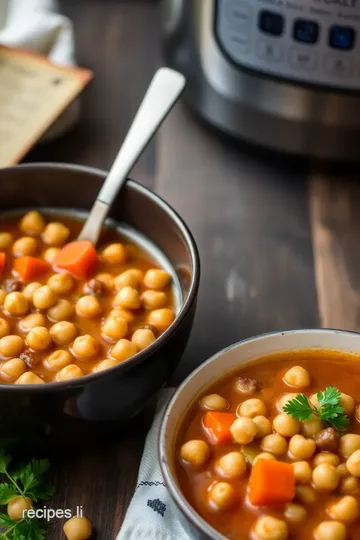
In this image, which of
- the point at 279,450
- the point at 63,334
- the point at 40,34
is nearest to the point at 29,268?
the point at 63,334

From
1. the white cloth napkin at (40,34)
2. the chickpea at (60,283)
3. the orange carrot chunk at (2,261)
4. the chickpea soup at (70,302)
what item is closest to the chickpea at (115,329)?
the chickpea soup at (70,302)

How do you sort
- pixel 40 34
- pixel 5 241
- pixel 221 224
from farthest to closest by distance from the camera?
pixel 40 34
pixel 221 224
pixel 5 241

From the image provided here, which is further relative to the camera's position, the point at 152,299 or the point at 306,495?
the point at 152,299

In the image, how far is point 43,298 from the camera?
49.9 inches

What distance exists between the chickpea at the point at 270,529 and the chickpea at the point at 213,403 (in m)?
0.18

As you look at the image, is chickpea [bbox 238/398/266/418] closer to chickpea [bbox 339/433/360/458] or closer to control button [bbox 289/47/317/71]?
chickpea [bbox 339/433/360/458]

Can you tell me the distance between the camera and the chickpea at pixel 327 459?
1.05 m

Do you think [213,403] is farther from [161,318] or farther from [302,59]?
[302,59]

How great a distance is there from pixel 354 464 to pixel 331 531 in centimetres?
10

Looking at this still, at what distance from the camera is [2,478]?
117 cm

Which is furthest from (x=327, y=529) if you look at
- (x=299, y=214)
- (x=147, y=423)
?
(x=299, y=214)

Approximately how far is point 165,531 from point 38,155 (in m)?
Answer: 0.89

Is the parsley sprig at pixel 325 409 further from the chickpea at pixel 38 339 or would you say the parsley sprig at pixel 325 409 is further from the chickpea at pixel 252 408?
the chickpea at pixel 38 339

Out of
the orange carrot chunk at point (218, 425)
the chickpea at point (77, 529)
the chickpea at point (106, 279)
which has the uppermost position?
the orange carrot chunk at point (218, 425)
